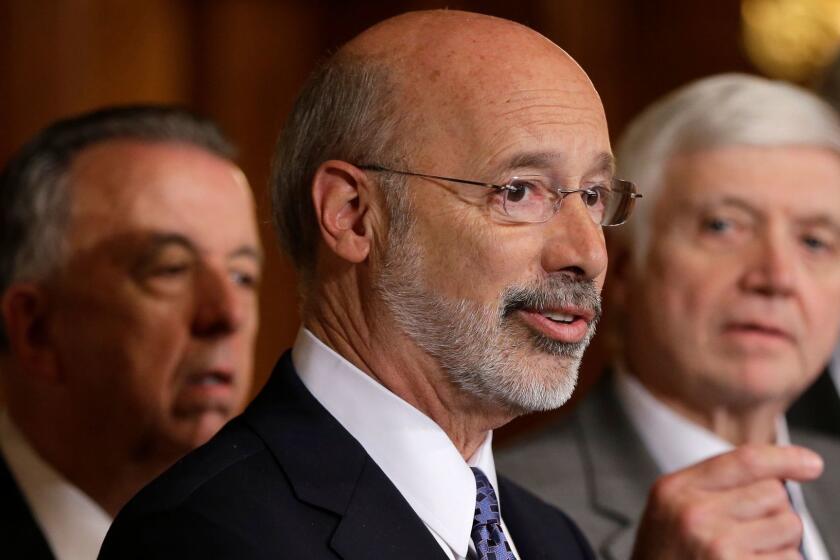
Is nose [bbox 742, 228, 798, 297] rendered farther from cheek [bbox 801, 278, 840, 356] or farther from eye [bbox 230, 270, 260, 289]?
eye [bbox 230, 270, 260, 289]

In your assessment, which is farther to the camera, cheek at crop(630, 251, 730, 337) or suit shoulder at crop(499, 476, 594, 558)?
cheek at crop(630, 251, 730, 337)

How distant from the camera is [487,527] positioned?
6.88 ft

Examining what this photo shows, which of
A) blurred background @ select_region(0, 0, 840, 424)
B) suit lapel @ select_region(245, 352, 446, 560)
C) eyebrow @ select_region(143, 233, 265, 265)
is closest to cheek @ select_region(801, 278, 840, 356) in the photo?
eyebrow @ select_region(143, 233, 265, 265)

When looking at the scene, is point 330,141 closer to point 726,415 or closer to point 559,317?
point 559,317

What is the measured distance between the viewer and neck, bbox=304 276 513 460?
2092mm

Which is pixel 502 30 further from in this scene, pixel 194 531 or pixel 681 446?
pixel 681 446

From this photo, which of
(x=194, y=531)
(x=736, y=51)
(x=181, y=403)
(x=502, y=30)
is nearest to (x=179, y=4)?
(x=736, y=51)

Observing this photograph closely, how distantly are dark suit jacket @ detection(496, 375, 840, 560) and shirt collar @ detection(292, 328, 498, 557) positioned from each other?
2.95 ft

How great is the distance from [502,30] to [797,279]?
4.19 feet

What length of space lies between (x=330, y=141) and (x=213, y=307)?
1039 mm

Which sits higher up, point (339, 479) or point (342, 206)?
point (342, 206)

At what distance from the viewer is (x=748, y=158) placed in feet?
10.5

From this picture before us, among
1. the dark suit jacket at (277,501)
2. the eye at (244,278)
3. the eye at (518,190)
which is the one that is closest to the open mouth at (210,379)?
the eye at (244,278)

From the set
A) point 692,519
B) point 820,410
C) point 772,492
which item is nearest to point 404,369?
point 692,519
